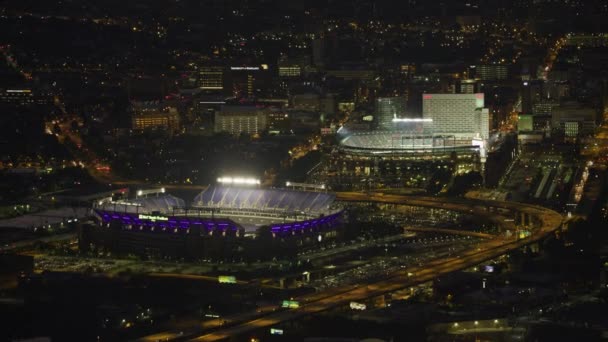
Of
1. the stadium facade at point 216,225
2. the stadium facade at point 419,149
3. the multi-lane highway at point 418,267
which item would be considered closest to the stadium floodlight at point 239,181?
the stadium facade at point 216,225

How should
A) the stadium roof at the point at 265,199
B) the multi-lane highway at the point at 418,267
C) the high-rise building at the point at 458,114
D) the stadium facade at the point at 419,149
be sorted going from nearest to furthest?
1. the multi-lane highway at the point at 418,267
2. the stadium roof at the point at 265,199
3. the stadium facade at the point at 419,149
4. the high-rise building at the point at 458,114

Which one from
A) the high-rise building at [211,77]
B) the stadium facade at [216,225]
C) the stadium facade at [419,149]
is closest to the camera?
the stadium facade at [216,225]

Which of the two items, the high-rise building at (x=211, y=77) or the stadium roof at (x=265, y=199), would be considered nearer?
the stadium roof at (x=265, y=199)

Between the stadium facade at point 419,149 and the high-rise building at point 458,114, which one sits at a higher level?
the high-rise building at point 458,114

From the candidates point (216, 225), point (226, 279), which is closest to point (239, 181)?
point (216, 225)

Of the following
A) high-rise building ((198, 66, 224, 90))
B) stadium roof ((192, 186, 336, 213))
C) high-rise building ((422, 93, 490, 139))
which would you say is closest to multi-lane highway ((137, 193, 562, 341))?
stadium roof ((192, 186, 336, 213))

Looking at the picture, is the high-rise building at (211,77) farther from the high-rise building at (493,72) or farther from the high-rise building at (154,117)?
the high-rise building at (493,72)
